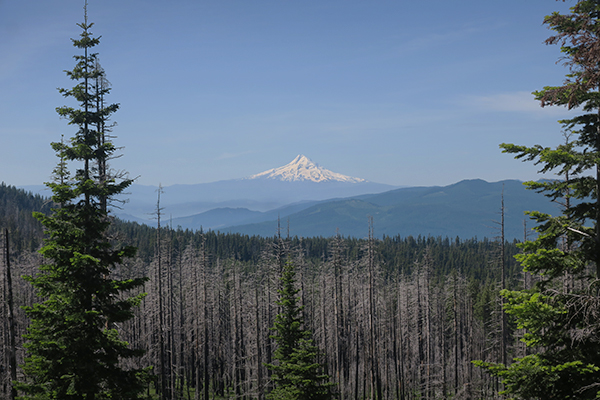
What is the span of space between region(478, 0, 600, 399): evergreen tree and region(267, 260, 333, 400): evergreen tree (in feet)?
50.1

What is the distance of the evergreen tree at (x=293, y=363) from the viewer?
25188mm

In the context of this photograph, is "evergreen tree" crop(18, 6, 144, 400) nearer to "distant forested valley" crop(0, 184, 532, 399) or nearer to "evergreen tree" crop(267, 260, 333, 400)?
"evergreen tree" crop(267, 260, 333, 400)

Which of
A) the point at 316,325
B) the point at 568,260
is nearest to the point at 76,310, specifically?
the point at 568,260

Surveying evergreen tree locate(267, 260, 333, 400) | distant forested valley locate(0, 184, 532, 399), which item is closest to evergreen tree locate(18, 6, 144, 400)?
evergreen tree locate(267, 260, 333, 400)

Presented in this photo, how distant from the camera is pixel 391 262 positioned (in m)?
153

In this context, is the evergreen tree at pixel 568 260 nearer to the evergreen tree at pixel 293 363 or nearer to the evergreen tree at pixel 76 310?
the evergreen tree at pixel 76 310

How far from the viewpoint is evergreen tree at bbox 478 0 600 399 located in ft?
34.4

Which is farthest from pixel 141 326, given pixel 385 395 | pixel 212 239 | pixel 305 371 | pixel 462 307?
pixel 212 239

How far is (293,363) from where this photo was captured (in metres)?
26.5

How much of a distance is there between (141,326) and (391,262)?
10943 centimetres

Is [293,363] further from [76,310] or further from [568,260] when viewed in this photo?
[568,260]

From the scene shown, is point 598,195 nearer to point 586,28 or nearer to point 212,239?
point 586,28

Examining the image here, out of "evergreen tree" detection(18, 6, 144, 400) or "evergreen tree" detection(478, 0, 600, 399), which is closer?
"evergreen tree" detection(478, 0, 600, 399)

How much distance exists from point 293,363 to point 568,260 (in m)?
19.2
